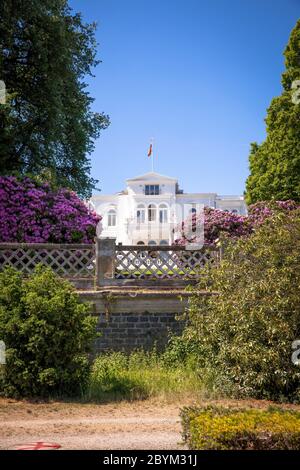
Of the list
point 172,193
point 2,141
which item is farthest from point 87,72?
point 172,193

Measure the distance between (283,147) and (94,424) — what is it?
21.3 metres

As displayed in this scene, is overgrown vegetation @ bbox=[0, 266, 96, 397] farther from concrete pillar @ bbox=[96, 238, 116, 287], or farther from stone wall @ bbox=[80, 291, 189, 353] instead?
concrete pillar @ bbox=[96, 238, 116, 287]

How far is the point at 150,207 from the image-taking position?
52.0m

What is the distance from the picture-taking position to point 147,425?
6.82 metres

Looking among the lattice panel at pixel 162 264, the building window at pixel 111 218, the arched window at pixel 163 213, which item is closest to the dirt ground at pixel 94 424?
the lattice panel at pixel 162 264

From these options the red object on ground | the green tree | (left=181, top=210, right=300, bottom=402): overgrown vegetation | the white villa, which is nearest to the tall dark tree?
the green tree

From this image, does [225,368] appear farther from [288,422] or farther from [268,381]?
[288,422]

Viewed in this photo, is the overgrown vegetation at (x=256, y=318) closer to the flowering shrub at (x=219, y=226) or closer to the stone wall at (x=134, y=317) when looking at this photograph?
the stone wall at (x=134, y=317)

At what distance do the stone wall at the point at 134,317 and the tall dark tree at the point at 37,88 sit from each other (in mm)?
9554

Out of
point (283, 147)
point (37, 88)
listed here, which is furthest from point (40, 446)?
point (283, 147)

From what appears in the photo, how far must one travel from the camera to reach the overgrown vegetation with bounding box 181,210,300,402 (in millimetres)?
8555

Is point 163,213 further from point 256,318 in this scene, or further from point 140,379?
point 256,318
